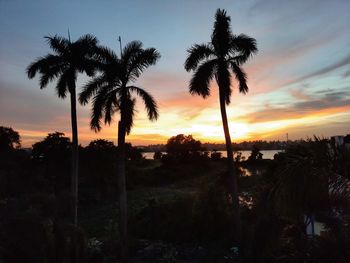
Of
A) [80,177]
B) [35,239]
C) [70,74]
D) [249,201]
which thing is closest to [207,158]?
[80,177]

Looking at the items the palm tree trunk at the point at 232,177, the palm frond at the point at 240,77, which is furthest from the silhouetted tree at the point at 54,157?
the palm frond at the point at 240,77

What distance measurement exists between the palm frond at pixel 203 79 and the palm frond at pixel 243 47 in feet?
5.02

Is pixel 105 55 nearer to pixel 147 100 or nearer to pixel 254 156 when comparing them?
pixel 147 100

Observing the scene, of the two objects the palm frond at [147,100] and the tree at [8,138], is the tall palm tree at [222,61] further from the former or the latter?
the tree at [8,138]

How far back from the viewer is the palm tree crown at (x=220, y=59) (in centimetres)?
2491

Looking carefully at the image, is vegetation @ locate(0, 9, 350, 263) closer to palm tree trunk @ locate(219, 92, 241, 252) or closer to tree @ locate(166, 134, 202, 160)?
palm tree trunk @ locate(219, 92, 241, 252)

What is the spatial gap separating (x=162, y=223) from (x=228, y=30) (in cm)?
1519

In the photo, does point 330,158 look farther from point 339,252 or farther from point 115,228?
point 115,228

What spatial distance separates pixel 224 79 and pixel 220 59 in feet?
4.12

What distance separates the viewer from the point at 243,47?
82.4ft

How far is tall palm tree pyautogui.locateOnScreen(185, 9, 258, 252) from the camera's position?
24.9 metres

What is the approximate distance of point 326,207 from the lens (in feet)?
37.3

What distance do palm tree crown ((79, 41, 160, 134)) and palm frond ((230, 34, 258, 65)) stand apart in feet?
15.5

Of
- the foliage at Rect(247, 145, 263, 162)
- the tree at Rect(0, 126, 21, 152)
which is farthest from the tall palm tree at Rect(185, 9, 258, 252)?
the foliage at Rect(247, 145, 263, 162)
